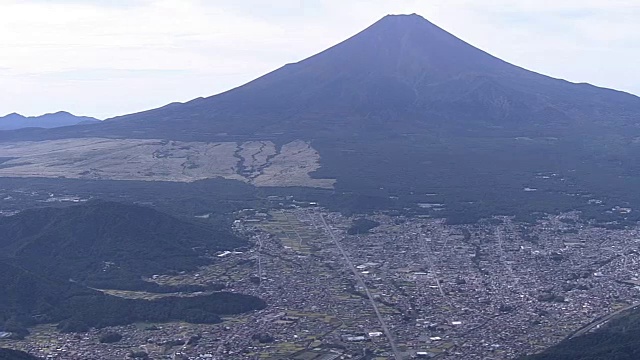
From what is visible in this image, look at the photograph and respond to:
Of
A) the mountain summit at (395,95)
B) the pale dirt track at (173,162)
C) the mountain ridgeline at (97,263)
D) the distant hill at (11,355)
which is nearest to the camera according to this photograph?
the distant hill at (11,355)

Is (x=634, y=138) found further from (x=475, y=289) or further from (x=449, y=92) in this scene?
(x=475, y=289)

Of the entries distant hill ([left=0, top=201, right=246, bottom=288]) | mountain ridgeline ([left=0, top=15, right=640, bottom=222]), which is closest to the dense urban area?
distant hill ([left=0, top=201, right=246, bottom=288])

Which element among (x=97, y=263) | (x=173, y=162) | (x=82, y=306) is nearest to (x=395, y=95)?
(x=173, y=162)

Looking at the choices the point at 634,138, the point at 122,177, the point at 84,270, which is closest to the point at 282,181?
the point at 122,177

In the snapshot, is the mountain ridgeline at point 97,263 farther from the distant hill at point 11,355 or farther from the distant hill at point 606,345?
the distant hill at point 606,345

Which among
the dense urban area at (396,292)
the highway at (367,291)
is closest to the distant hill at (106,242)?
the dense urban area at (396,292)

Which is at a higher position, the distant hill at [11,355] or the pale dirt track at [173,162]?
the pale dirt track at [173,162]

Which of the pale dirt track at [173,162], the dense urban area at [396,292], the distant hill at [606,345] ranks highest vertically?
the pale dirt track at [173,162]

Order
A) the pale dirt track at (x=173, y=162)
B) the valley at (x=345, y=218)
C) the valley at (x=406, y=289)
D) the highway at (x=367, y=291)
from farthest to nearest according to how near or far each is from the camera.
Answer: the pale dirt track at (x=173, y=162)
the valley at (x=345, y=218)
the valley at (x=406, y=289)
the highway at (x=367, y=291)

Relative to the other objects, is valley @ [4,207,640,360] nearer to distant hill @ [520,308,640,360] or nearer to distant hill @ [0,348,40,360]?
distant hill @ [520,308,640,360]
